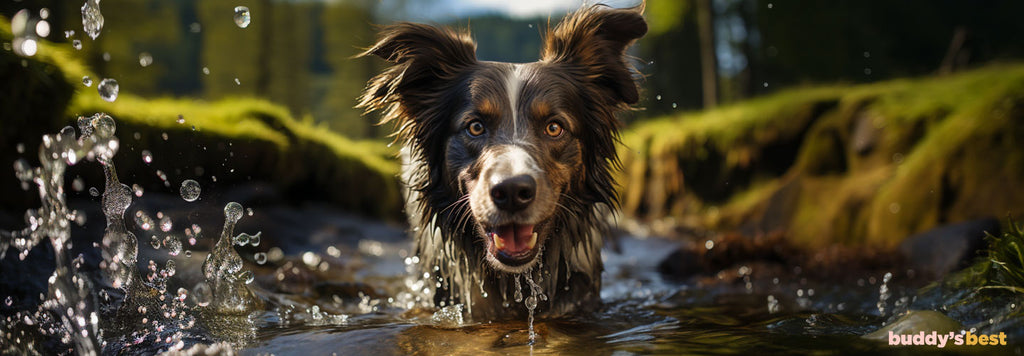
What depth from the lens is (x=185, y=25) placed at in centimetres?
4941

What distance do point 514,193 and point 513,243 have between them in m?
0.44

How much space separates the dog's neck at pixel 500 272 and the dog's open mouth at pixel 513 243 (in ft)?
1.64

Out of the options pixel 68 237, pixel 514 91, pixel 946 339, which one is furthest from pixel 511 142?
pixel 68 237

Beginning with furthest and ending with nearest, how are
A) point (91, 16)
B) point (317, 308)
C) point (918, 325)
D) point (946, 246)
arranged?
1. point (946, 246)
2. point (317, 308)
3. point (91, 16)
4. point (918, 325)

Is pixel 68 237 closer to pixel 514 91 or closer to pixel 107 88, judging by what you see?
pixel 107 88

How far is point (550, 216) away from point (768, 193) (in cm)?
929

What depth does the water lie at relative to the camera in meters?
3.43

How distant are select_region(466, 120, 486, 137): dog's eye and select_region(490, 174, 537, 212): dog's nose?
2.25ft

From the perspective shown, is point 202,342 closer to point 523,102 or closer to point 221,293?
point 221,293

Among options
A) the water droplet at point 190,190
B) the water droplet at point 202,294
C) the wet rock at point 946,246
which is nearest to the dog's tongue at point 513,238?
the water droplet at point 202,294

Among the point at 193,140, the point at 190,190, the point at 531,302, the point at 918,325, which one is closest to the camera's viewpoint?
the point at 918,325

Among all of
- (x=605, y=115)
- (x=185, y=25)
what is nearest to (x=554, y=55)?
(x=605, y=115)

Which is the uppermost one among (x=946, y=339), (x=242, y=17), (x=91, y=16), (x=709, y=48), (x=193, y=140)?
(x=709, y=48)

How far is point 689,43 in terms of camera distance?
30625 mm
